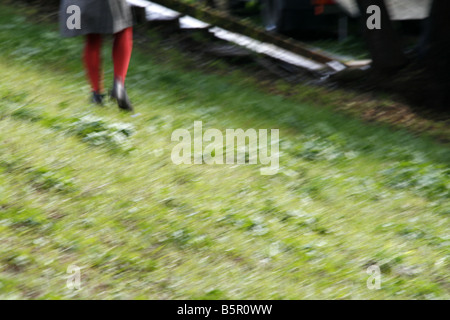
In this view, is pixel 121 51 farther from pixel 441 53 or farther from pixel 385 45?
pixel 441 53

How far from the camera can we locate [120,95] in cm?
586

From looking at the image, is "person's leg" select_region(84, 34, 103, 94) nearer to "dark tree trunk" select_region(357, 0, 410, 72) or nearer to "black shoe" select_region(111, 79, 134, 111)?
"black shoe" select_region(111, 79, 134, 111)

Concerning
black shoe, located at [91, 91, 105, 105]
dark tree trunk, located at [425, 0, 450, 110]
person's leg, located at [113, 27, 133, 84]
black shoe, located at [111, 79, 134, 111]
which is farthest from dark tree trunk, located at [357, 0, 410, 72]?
black shoe, located at [91, 91, 105, 105]

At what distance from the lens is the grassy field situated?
380 cm

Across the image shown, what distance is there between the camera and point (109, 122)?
5535 millimetres

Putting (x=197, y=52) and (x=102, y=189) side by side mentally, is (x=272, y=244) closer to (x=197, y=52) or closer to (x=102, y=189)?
(x=102, y=189)

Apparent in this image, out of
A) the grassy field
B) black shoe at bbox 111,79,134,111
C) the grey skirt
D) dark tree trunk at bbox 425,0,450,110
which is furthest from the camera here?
dark tree trunk at bbox 425,0,450,110

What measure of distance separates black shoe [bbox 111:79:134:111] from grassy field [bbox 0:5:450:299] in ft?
0.27

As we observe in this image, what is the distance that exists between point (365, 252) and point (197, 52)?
520 cm

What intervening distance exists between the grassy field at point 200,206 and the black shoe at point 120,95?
8 centimetres

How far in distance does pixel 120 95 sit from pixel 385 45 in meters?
3.87

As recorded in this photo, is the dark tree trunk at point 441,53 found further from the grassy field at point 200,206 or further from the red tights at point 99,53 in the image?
the red tights at point 99,53

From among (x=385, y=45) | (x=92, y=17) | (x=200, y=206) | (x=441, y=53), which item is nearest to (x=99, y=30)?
(x=92, y=17)
